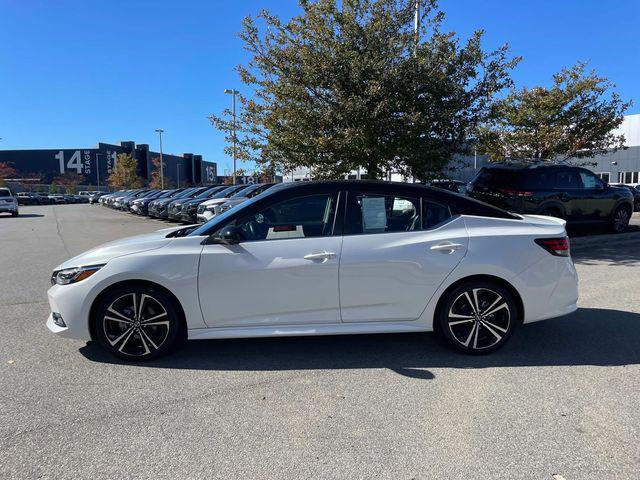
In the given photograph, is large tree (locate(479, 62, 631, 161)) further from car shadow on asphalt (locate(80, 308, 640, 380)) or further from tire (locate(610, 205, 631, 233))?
car shadow on asphalt (locate(80, 308, 640, 380))

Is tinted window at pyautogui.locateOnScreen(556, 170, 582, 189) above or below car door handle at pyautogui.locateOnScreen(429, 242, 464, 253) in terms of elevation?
above

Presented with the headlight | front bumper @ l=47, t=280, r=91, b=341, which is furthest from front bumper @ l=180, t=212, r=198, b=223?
front bumper @ l=47, t=280, r=91, b=341

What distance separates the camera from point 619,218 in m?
13.4

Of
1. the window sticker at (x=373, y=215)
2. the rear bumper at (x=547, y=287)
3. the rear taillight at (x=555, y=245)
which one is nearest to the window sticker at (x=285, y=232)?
the window sticker at (x=373, y=215)

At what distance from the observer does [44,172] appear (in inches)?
3327

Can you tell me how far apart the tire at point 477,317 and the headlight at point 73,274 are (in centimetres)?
309

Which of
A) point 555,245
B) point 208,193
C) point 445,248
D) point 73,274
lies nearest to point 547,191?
point 555,245

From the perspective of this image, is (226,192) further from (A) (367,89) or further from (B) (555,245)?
(B) (555,245)

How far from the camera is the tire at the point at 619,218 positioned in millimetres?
13219

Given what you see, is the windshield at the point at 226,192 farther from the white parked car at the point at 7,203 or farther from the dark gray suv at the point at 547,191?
the white parked car at the point at 7,203

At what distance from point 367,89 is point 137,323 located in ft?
23.5

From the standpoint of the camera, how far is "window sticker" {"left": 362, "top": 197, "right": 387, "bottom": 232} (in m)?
4.48

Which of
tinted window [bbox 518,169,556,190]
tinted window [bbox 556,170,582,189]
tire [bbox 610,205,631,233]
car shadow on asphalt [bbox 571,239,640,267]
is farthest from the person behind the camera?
tire [bbox 610,205,631,233]

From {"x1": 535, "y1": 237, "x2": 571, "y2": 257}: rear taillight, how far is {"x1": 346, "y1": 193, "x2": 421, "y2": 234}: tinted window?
114 cm
